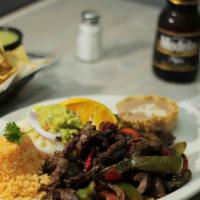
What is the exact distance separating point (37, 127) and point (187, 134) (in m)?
0.41

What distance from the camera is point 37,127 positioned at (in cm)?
143

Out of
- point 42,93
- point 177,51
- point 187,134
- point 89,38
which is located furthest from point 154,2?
point 187,134

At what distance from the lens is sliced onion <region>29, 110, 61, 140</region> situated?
1384mm

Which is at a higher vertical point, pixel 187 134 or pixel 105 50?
pixel 187 134

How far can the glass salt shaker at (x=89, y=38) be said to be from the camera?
207cm

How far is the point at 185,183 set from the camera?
1.25 metres

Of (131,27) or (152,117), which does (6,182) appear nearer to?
(152,117)

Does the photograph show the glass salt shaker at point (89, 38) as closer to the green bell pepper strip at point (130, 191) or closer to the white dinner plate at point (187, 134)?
the white dinner plate at point (187, 134)

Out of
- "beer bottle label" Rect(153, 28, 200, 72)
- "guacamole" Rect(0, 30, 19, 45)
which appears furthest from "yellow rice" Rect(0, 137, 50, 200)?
"beer bottle label" Rect(153, 28, 200, 72)

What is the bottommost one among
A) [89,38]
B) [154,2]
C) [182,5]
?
[154,2]

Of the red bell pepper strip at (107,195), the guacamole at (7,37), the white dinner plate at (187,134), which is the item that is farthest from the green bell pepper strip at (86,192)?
the guacamole at (7,37)

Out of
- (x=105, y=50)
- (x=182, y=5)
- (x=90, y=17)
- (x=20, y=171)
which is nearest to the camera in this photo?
(x=20, y=171)

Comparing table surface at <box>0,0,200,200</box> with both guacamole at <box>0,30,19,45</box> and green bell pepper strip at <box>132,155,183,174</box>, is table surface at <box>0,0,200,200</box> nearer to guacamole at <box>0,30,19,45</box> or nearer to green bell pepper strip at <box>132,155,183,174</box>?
guacamole at <box>0,30,19,45</box>

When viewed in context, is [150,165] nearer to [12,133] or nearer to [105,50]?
[12,133]
